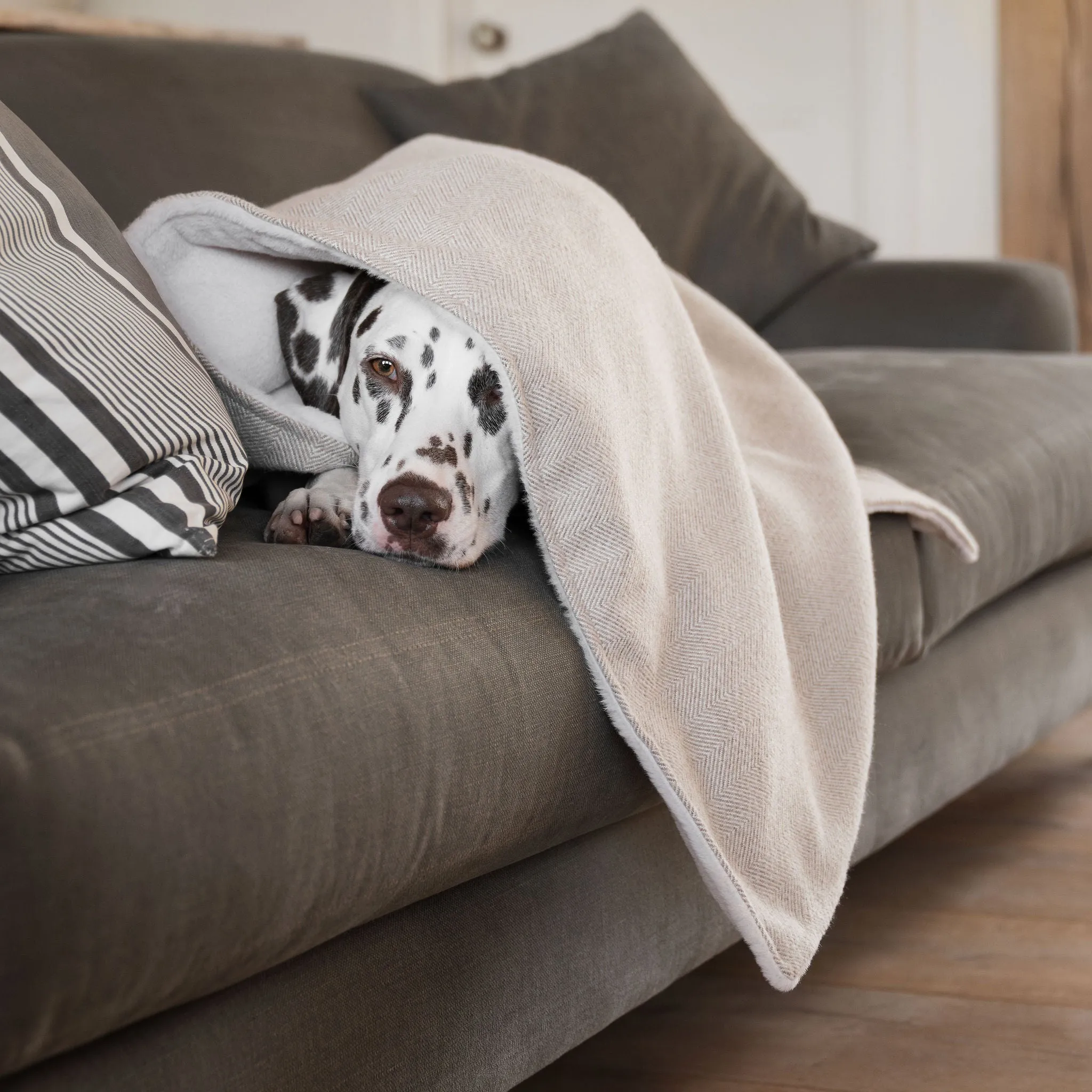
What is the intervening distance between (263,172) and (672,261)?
0.92m

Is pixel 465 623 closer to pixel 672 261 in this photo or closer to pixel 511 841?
pixel 511 841

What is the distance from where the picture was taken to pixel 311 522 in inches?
53.1

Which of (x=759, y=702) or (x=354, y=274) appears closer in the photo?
(x=759, y=702)

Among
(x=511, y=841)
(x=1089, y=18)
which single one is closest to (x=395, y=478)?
(x=511, y=841)

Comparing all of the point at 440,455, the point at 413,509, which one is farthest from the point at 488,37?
the point at 413,509

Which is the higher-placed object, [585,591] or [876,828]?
[585,591]

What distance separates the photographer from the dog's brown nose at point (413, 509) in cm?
125

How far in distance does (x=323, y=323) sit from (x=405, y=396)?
0.53 feet

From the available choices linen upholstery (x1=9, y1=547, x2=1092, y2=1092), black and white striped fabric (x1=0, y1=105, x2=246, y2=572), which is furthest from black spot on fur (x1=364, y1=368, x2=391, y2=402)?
linen upholstery (x1=9, y1=547, x2=1092, y2=1092)

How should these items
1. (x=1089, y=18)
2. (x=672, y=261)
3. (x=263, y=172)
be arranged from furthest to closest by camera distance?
(x=1089, y=18) < (x=672, y=261) < (x=263, y=172)

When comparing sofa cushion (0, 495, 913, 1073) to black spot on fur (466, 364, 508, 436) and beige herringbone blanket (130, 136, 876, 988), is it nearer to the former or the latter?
beige herringbone blanket (130, 136, 876, 988)

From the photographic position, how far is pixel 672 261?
2664 mm

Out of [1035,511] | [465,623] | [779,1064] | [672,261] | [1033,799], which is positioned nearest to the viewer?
[465,623]

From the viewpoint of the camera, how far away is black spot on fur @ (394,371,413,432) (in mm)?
1403
